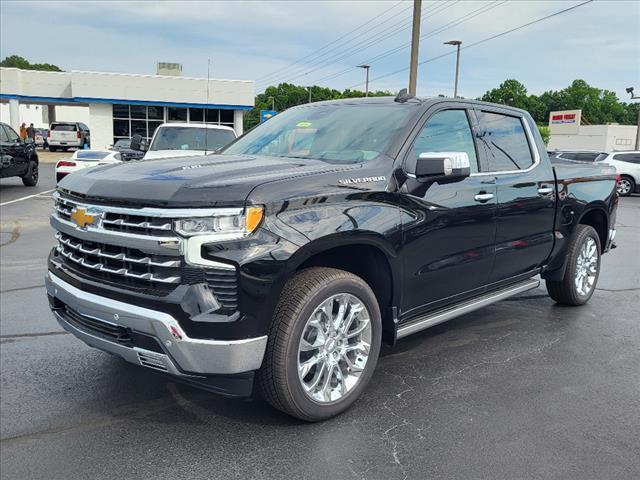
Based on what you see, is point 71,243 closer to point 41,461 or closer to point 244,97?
point 41,461

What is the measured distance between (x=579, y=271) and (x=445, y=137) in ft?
8.42

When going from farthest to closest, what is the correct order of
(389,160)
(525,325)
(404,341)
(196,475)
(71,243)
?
(525,325) < (404,341) < (389,160) < (71,243) < (196,475)

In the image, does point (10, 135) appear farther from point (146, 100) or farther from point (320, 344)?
point (146, 100)

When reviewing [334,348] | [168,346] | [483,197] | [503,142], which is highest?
[503,142]

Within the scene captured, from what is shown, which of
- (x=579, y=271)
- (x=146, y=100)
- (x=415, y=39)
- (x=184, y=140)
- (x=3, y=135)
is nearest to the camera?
(x=579, y=271)

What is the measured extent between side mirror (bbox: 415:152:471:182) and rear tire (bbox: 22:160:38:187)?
54.3 feet

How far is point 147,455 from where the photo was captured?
3.14 meters

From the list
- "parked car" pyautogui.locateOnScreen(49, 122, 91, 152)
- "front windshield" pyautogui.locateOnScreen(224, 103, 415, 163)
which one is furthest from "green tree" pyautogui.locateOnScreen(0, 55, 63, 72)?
"front windshield" pyautogui.locateOnScreen(224, 103, 415, 163)

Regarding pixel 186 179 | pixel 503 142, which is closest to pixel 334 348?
pixel 186 179

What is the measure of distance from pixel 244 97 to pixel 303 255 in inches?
1430

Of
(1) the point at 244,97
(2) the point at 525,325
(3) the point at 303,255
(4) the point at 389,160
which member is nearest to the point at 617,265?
(2) the point at 525,325

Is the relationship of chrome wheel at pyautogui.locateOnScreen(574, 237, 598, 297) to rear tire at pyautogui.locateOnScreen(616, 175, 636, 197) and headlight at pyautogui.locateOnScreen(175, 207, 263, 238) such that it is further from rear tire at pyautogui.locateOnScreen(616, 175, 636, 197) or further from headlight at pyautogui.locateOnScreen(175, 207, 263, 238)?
rear tire at pyautogui.locateOnScreen(616, 175, 636, 197)

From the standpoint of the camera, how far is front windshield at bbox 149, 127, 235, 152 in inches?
441

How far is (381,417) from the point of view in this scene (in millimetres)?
3611
